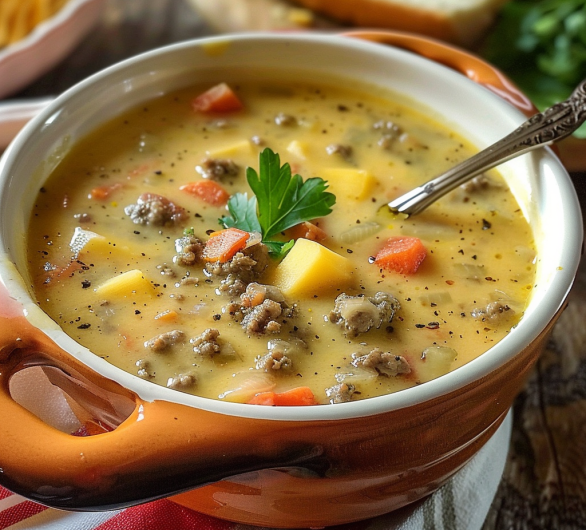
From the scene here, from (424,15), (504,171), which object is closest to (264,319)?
(504,171)

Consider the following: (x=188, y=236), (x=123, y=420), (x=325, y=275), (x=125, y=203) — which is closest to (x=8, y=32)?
(x=125, y=203)

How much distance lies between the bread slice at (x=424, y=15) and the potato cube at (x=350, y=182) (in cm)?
173

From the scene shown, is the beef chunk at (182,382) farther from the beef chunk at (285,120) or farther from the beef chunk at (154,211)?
the beef chunk at (285,120)

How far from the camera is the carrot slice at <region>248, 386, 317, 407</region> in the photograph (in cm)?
167

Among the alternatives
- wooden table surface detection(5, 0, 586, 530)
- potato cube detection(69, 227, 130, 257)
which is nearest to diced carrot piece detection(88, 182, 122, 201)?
potato cube detection(69, 227, 130, 257)

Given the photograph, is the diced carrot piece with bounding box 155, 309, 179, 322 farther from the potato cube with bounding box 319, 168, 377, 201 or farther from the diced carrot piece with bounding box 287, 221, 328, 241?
the potato cube with bounding box 319, 168, 377, 201

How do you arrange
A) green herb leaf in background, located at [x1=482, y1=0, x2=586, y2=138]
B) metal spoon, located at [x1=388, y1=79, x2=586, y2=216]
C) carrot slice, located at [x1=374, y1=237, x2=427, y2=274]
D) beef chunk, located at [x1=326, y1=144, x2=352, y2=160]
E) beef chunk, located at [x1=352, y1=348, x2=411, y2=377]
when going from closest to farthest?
beef chunk, located at [x1=352, y1=348, x2=411, y2=377] < carrot slice, located at [x1=374, y1=237, x2=427, y2=274] < metal spoon, located at [x1=388, y1=79, x2=586, y2=216] < beef chunk, located at [x1=326, y1=144, x2=352, y2=160] < green herb leaf in background, located at [x1=482, y1=0, x2=586, y2=138]

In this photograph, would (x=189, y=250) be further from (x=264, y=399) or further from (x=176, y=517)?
(x=176, y=517)

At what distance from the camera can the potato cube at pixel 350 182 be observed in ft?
7.77

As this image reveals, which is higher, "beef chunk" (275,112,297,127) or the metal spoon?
"beef chunk" (275,112,297,127)

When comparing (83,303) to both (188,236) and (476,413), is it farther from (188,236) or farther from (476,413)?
(476,413)

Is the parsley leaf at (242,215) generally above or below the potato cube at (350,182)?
below

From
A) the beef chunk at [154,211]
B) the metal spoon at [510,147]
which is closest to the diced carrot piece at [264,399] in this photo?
the beef chunk at [154,211]

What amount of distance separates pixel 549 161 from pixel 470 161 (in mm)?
227
